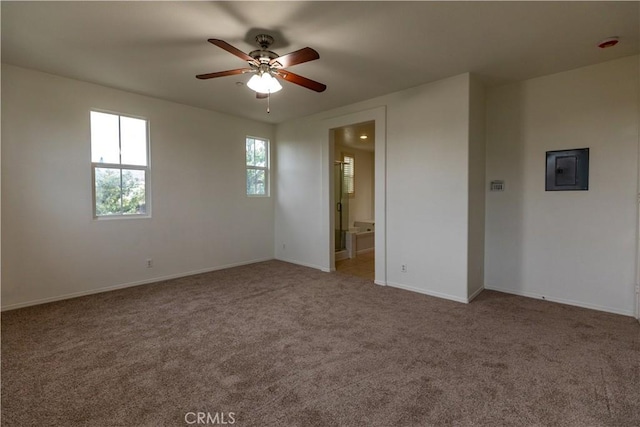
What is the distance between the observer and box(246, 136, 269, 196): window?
19.0 feet

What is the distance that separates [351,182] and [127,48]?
5535 mm

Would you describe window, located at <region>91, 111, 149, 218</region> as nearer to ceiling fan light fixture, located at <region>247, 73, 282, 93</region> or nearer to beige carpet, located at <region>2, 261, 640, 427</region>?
beige carpet, located at <region>2, 261, 640, 427</region>

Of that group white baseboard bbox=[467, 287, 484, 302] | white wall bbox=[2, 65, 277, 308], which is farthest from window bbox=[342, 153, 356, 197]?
white baseboard bbox=[467, 287, 484, 302]

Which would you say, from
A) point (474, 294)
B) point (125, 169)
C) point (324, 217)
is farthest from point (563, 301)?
point (125, 169)

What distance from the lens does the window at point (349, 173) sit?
24.2 feet

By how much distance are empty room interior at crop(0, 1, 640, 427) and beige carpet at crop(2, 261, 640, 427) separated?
2 cm

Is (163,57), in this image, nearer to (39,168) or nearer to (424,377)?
(39,168)

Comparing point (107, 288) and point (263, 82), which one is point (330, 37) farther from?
point (107, 288)

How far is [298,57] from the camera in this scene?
241 cm

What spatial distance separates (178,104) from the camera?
15.5 ft

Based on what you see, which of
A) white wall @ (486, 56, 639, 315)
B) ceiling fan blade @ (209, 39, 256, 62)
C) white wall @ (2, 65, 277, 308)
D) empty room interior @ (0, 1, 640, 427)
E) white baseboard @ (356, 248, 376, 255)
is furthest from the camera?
white baseboard @ (356, 248, 376, 255)

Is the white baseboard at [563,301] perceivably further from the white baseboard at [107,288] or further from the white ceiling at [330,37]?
the white baseboard at [107,288]

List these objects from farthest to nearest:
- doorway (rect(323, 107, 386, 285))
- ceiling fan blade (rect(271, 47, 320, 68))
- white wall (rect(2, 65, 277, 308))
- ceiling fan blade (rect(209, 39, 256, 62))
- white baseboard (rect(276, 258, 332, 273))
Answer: white baseboard (rect(276, 258, 332, 273)) → doorway (rect(323, 107, 386, 285)) → white wall (rect(2, 65, 277, 308)) → ceiling fan blade (rect(271, 47, 320, 68)) → ceiling fan blade (rect(209, 39, 256, 62))

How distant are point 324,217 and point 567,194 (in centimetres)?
327
